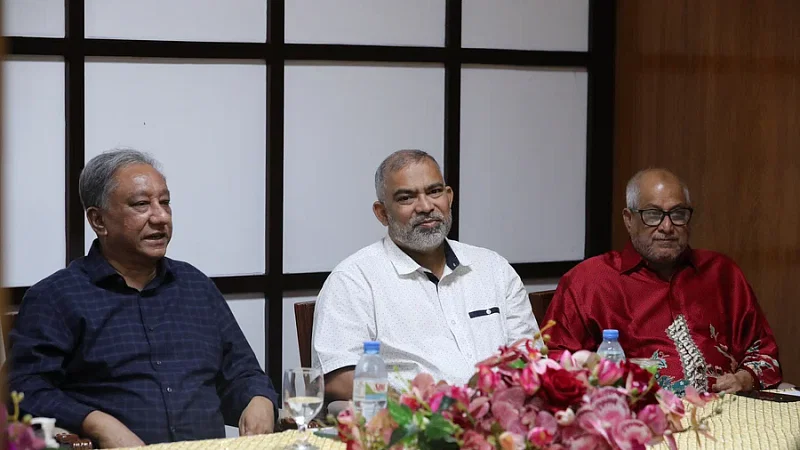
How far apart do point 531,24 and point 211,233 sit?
1.64 meters

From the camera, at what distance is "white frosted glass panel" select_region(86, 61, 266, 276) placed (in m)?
3.54

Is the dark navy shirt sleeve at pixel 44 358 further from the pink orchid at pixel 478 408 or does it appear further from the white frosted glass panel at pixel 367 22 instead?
the white frosted glass panel at pixel 367 22

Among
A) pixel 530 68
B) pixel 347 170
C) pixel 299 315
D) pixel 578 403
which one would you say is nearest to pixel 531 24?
pixel 530 68

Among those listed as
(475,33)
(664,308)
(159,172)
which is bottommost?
(664,308)

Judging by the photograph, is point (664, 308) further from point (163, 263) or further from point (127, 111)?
point (127, 111)

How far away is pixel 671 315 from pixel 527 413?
6.23 ft

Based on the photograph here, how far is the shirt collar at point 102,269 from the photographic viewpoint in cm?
260

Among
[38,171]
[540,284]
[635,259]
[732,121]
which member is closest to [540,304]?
[635,259]

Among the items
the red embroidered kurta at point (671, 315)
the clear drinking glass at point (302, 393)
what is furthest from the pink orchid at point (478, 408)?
the red embroidered kurta at point (671, 315)

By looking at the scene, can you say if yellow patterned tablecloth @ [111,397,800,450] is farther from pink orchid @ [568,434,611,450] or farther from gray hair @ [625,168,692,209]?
gray hair @ [625,168,692,209]

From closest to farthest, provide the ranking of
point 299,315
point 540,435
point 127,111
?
point 540,435 < point 299,315 < point 127,111

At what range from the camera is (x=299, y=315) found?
2973 mm

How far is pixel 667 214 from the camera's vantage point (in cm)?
319

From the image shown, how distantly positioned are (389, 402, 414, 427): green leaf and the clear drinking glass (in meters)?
0.47
